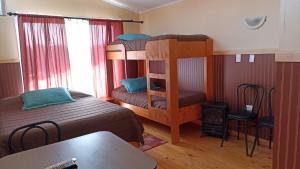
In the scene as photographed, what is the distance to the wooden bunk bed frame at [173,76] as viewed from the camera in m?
3.12

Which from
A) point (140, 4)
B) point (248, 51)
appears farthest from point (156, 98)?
point (140, 4)

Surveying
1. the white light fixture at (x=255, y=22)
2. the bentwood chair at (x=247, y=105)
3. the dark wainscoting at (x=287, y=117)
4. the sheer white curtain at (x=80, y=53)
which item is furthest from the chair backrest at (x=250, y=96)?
the sheer white curtain at (x=80, y=53)

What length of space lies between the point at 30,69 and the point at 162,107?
2.26 m

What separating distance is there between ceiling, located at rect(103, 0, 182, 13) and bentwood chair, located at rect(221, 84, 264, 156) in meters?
2.01

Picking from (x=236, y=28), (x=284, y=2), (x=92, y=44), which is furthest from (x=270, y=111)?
(x=92, y=44)

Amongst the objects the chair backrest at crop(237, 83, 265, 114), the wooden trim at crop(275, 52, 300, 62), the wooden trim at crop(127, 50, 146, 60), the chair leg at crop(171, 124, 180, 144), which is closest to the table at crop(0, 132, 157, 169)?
the wooden trim at crop(275, 52, 300, 62)

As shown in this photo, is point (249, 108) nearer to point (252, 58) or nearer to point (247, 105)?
point (247, 105)

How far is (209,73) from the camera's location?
143 inches

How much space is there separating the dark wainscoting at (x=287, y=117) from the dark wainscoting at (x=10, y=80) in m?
A: 3.70

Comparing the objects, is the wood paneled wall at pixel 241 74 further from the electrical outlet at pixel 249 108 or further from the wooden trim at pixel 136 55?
the wooden trim at pixel 136 55

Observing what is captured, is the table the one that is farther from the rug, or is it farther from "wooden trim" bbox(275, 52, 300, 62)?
the rug

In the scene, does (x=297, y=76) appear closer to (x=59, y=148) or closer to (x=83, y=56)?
(x=59, y=148)

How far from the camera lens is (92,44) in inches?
170

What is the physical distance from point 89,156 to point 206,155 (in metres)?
1.94
